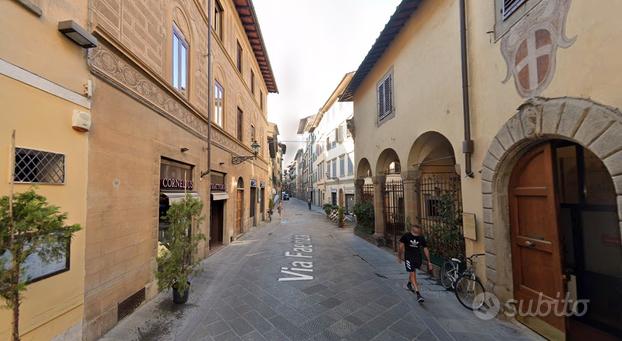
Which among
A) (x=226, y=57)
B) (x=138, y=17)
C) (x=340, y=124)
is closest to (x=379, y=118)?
(x=226, y=57)

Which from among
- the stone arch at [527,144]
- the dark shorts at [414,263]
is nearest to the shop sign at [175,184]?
the dark shorts at [414,263]

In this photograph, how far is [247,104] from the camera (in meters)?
14.6

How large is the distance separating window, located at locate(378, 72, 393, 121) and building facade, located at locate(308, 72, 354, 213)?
8199 mm

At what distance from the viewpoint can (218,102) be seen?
1029 cm

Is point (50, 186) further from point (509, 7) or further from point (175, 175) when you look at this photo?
point (509, 7)

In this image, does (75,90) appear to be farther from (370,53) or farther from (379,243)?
(379,243)

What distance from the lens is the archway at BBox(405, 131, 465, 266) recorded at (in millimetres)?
6391

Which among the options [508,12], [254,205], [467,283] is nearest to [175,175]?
[467,283]

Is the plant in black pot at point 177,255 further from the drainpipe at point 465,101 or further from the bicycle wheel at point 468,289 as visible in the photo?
the drainpipe at point 465,101

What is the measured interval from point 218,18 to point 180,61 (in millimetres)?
4804

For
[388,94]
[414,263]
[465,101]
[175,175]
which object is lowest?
[414,263]

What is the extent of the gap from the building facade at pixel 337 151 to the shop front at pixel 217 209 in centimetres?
959

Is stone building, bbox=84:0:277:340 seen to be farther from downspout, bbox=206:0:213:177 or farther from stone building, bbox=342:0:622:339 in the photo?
stone building, bbox=342:0:622:339

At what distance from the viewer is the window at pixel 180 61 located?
683 centimetres
